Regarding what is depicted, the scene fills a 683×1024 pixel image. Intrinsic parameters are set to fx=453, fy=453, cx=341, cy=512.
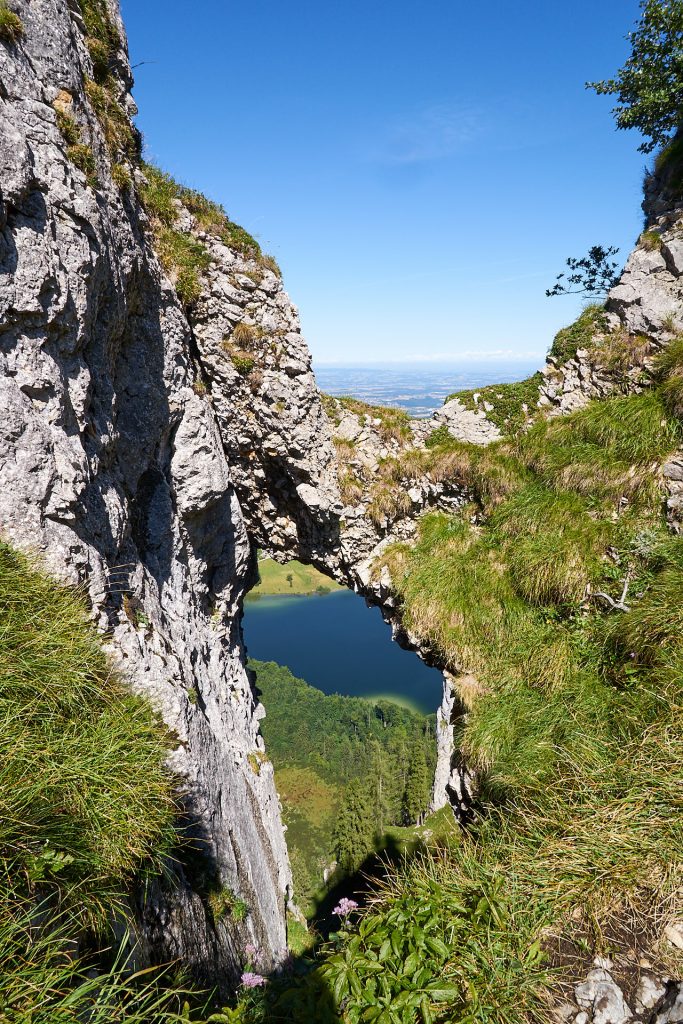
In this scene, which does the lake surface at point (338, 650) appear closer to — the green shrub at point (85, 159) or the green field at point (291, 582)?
the green field at point (291, 582)

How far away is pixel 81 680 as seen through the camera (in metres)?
3.92

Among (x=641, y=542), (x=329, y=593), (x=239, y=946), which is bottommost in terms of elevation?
(x=329, y=593)

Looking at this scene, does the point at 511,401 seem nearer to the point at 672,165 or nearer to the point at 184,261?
the point at 672,165

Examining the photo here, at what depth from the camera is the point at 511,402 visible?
35.9 ft

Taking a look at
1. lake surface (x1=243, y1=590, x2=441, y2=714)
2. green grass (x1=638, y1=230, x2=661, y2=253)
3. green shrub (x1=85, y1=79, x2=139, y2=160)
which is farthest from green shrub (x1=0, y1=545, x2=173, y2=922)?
lake surface (x1=243, y1=590, x2=441, y2=714)

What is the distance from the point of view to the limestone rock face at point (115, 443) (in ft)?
15.5

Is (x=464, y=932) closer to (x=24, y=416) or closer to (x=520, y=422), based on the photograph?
(x=24, y=416)

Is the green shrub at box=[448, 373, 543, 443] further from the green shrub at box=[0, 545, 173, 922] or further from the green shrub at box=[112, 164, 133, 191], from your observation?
the green shrub at box=[0, 545, 173, 922]

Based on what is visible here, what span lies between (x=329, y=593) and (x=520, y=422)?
13158cm

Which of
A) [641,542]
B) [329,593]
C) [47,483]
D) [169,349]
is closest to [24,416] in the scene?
[47,483]

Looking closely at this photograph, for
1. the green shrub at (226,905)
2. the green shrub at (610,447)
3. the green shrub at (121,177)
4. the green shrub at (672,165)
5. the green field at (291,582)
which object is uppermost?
the green shrub at (672,165)

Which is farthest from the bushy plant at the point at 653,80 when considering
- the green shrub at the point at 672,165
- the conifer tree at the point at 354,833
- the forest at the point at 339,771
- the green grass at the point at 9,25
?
the conifer tree at the point at 354,833

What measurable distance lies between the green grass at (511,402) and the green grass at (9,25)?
9777 millimetres

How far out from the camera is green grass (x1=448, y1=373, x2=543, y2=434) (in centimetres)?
1082
